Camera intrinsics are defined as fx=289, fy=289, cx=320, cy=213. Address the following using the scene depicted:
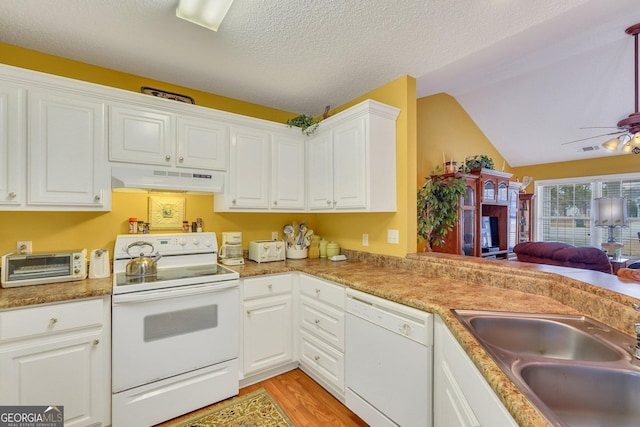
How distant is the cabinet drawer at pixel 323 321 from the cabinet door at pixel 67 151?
5.47 feet

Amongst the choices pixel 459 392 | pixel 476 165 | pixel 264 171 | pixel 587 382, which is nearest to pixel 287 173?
pixel 264 171

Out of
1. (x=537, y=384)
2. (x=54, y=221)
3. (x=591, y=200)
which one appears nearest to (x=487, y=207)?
(x=591, y=200)

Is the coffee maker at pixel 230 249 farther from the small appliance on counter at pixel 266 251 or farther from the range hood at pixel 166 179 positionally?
the range hood at pixel 166 179

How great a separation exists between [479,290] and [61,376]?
247 cm

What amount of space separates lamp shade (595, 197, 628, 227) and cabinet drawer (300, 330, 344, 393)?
526 centimetres

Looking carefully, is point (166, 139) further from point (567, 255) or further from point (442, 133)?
point (567, 255)

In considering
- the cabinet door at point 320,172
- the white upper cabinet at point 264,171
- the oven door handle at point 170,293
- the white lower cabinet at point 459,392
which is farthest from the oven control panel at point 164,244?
the white lower cabinet at point 459,392

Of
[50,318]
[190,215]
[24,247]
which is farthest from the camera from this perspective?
[190,215]

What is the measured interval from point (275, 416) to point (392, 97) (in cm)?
259

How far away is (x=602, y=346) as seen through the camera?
3.47ft

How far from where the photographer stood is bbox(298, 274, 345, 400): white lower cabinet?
80.1 inches

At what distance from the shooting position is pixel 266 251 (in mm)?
2744

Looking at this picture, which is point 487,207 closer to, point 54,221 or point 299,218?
point 299,218

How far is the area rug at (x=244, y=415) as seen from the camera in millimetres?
1877
